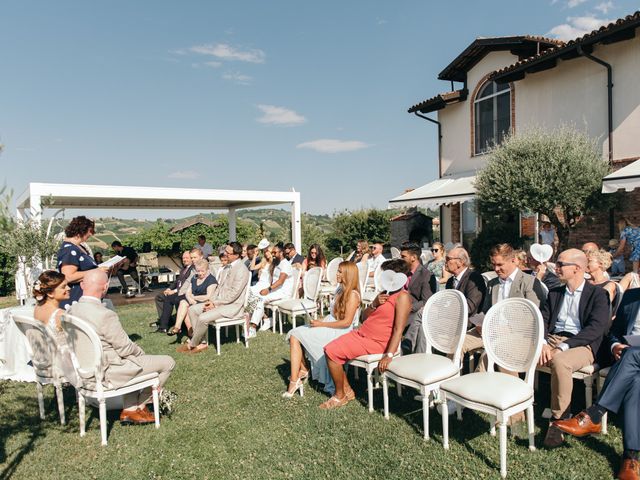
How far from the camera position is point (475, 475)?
121 inches

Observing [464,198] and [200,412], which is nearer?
[200,412]

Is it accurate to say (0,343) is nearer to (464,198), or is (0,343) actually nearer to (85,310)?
(85,310)

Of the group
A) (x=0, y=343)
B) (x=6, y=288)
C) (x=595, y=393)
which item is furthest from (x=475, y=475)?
(x=6, y=288)

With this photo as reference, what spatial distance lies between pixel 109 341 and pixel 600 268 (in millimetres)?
4720

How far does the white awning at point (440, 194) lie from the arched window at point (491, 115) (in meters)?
1.34

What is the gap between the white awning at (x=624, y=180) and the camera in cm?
809

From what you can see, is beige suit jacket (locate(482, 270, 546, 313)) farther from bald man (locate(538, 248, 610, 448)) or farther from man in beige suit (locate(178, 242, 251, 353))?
man in beige suit (locate(178, 242, 251, 353))

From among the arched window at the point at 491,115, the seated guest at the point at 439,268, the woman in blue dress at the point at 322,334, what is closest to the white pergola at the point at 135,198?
the arched window at the point at 491,115

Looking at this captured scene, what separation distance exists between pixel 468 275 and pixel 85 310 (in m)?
3.88

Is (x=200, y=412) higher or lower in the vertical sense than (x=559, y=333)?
lower

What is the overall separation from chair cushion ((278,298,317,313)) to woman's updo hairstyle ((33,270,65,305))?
3.78m

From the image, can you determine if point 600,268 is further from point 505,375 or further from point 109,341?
point 109,341

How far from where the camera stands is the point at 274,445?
3662 mm

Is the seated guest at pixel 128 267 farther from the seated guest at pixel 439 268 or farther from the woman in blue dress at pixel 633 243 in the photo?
the woman in blue dress at pixel 633 243
